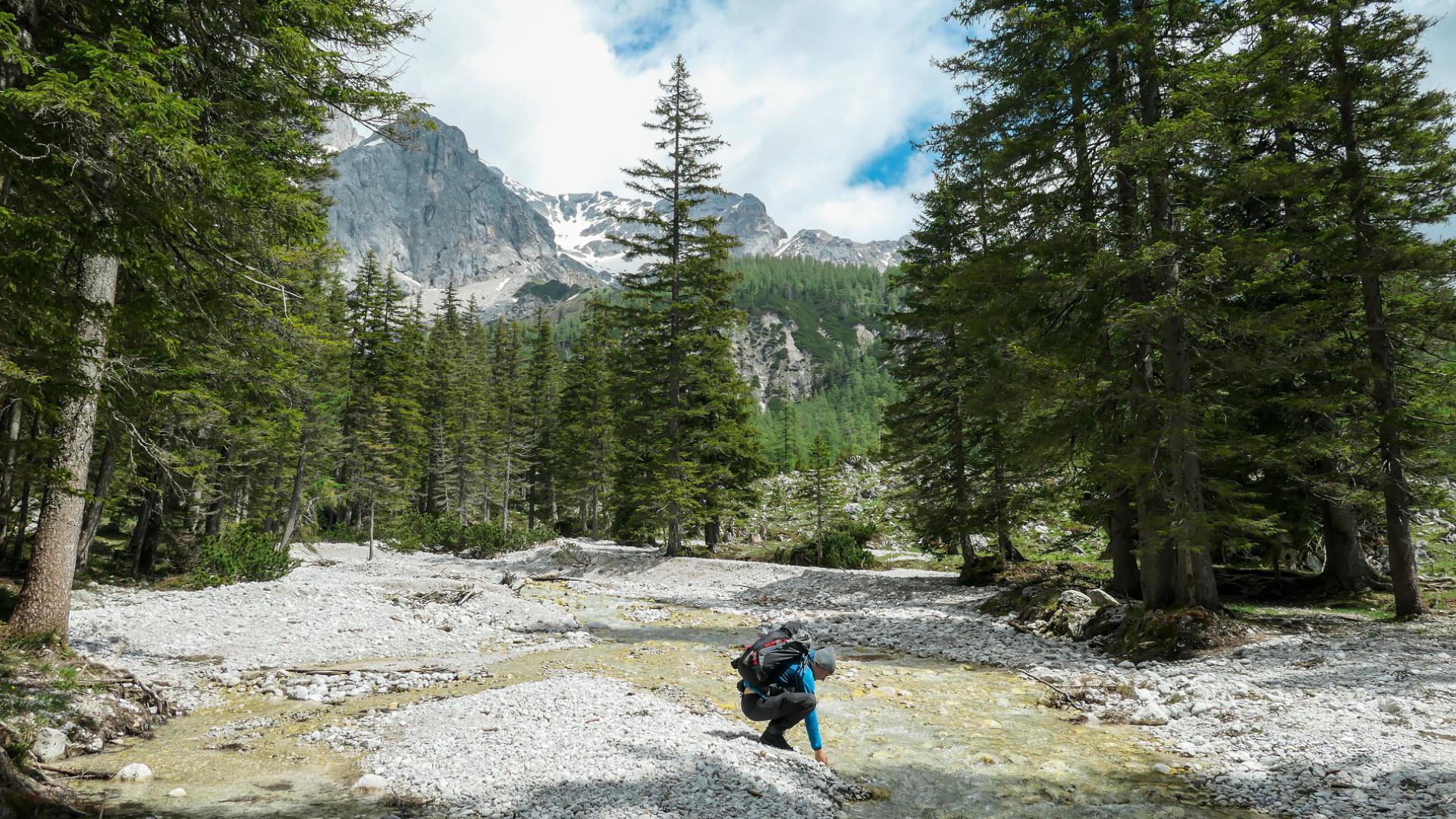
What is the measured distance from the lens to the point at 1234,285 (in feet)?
34.9

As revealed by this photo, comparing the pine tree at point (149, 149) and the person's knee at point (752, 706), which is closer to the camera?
the pine tree at point (149, 149)

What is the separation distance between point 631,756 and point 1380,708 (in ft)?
24.9

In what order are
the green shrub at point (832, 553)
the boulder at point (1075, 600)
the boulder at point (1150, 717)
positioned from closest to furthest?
the boulder at point (1150, 717)
the boulder at point (1075, 600)
the green shrub at point (832, 553)

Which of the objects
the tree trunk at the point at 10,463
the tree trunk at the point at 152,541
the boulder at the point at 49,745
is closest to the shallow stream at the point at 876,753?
the boulder at the point at 49,745

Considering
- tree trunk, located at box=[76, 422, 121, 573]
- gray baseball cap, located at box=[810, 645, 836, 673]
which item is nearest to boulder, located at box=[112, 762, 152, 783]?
gray baseball cap, located at box=[810, 645, 836, 673]

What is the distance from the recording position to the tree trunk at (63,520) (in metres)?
7.79

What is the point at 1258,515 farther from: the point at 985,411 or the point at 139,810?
the point at 139,810

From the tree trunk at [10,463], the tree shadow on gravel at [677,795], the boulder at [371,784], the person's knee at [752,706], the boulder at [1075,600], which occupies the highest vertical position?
the tree trunk at [10,463]

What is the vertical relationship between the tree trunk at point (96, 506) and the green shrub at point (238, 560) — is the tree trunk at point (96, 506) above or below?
above

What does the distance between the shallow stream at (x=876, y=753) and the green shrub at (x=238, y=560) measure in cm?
907

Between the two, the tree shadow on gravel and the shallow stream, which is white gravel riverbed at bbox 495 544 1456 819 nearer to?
the shallow stream

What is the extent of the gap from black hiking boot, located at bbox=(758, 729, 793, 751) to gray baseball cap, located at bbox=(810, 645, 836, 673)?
2.67 ft

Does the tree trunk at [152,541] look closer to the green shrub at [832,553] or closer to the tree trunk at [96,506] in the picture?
the tree trunk at [96,506]

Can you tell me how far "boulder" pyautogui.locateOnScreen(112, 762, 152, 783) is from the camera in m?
5.33
